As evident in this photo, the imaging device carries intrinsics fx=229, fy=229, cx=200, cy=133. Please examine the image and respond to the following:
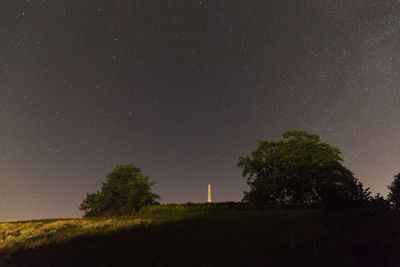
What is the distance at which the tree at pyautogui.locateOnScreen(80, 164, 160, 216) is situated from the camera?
36.8m

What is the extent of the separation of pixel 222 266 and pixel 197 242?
11.7 feet

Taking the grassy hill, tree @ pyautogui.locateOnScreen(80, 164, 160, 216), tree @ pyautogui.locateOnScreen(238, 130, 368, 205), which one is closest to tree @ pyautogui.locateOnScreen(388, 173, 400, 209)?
tree @ pyautogui.locateOnScreen(238, 130, 368, 205)

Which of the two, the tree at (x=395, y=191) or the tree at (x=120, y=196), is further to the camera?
the tree at (x=120, y=196)

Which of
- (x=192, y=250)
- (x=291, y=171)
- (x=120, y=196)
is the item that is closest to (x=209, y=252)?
(x=192, y=250)

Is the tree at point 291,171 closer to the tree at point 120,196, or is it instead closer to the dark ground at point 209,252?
the dark ground at point 209,252

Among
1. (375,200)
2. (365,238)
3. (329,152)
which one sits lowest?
(365,238)

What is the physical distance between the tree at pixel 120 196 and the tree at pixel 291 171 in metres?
23.8

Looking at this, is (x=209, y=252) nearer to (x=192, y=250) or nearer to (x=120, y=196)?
(x=192, y=250)

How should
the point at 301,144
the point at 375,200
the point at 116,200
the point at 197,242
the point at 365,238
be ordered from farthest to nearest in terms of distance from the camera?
the point at 116,200 < the point at 301,144 < the point at 197,242 < the point at 375,200 < the point at 365,238

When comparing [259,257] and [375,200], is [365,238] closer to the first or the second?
[375,200]

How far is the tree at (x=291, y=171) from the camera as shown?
54.1 ft

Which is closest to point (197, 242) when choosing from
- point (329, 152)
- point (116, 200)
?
point (329, 152)

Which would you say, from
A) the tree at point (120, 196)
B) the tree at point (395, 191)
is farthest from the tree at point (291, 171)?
the tree at point (120, 196)

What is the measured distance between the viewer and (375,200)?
8594 mm
